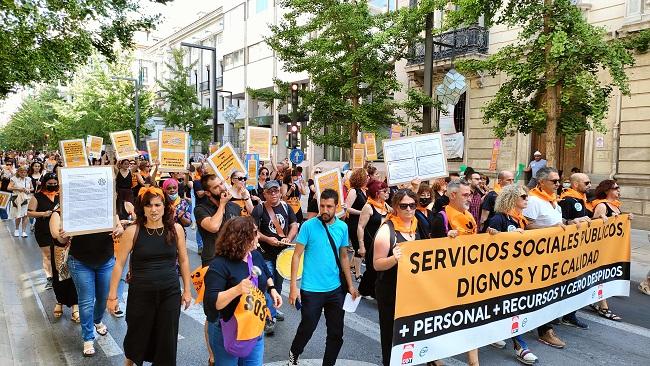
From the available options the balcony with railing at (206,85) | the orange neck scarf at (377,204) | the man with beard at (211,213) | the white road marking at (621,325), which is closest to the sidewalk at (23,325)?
the man with beard at (211,213)

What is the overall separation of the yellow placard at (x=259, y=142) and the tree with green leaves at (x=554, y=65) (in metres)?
4.92

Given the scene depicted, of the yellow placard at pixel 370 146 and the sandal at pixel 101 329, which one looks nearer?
the sandal at pixel 101 329

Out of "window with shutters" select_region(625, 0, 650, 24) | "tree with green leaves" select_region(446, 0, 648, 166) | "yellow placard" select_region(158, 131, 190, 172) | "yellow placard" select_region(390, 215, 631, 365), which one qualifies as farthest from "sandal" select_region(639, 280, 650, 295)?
"window with shutters" select_region(625, 0, 650, 24)

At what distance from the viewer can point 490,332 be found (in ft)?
14.6

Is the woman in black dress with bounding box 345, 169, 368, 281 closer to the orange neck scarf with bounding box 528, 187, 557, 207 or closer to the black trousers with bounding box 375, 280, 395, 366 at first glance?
the orange neck scarf with bounding box 528, 187, 557, 207

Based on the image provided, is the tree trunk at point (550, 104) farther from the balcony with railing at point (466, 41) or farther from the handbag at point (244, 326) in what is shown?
the handbag at point (244, 326)

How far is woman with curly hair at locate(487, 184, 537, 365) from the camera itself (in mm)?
4695

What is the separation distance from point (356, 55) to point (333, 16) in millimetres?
1484

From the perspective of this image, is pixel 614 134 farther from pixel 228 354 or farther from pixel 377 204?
pixel 228 354

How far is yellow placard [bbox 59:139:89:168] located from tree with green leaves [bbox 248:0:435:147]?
27.9ft

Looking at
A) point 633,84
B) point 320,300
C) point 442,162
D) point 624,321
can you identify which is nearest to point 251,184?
point 442,162

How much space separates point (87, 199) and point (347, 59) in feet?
41.6

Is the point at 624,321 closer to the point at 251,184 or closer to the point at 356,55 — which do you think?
the point at 251,184

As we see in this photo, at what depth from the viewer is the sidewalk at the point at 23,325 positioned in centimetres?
473
